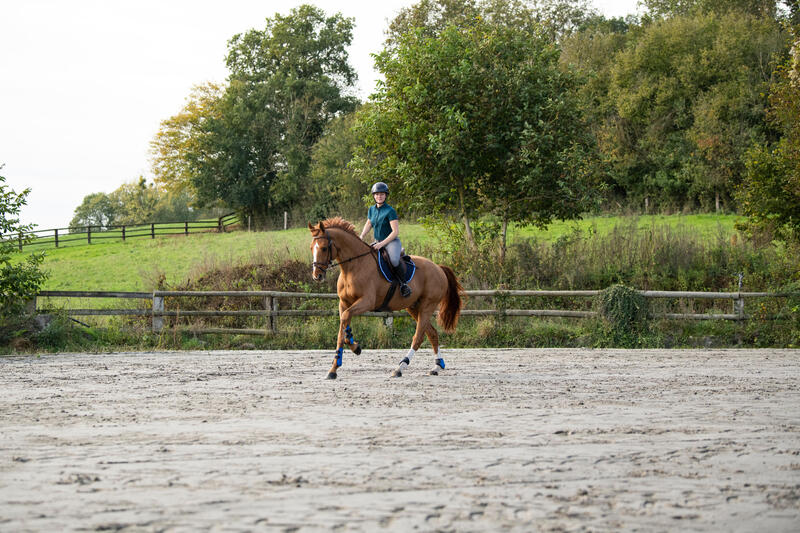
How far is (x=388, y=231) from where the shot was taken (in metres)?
10.5

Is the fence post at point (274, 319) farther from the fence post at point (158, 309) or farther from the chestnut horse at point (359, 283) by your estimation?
the chestnut horse at point (359, 283)

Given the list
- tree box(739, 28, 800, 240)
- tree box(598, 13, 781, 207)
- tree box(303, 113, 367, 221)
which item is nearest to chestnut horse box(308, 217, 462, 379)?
tree box(739, 28, 800, 240)

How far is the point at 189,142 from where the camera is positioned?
162 ft

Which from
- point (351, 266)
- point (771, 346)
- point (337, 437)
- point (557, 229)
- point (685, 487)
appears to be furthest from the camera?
point (557, 229)

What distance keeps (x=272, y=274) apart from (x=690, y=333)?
10.6m

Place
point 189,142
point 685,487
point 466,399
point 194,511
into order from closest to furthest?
point 194,511 → point 685,487 → point 466,399 → point 189,142

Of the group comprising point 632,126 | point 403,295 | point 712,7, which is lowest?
point 403,295

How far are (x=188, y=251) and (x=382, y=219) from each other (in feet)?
82.0

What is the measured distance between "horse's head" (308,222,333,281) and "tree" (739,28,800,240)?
12160mm

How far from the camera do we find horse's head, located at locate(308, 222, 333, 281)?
31.9ft

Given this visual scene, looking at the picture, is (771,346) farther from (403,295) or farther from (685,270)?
(403,295)

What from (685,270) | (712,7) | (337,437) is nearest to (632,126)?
(712,7)

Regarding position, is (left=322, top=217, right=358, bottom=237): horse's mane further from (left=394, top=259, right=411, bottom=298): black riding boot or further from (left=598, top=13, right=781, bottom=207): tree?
(left=598, top=13, right=781, bottom=207): tree

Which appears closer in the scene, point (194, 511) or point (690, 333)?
point (194, 511)
